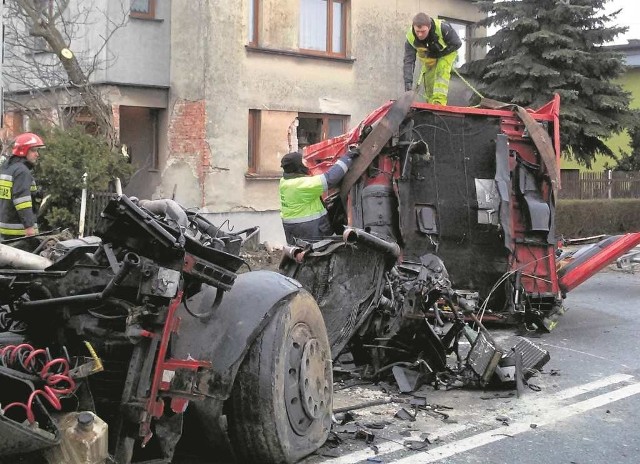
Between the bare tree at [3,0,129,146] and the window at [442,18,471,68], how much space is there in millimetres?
9165

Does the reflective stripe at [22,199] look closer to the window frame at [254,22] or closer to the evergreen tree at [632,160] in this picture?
the window frame at [254,22]

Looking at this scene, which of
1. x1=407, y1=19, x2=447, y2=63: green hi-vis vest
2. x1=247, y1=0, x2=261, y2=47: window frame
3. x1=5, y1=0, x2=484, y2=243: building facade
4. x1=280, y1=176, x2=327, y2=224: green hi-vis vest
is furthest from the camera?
x1=247, y1=0, x2=261, y2=47: window frame

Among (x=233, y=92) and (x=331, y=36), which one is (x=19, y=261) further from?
(x=331, y=36)

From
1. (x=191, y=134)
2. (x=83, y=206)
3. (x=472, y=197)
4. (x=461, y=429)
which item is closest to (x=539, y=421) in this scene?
(x=461, y=429)

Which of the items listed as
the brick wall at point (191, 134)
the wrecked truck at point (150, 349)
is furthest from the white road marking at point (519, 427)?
the brick wall at point (191, 134)

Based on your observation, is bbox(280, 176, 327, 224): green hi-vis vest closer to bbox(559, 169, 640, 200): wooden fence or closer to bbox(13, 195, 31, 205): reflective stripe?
bbox(13, 195, 31, 205): reflective stripe

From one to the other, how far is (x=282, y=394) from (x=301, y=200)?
3.46 m

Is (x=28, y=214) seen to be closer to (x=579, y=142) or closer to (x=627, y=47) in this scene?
(x=579, y=142)

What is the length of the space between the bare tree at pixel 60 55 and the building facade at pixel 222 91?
0.14 meters

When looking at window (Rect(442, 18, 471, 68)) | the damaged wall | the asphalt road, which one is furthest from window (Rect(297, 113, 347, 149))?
the asphalt road

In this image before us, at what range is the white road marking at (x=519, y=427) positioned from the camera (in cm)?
458

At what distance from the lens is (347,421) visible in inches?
201

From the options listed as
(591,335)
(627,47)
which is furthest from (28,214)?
(627,47)

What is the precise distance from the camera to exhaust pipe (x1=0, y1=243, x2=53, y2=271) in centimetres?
370
